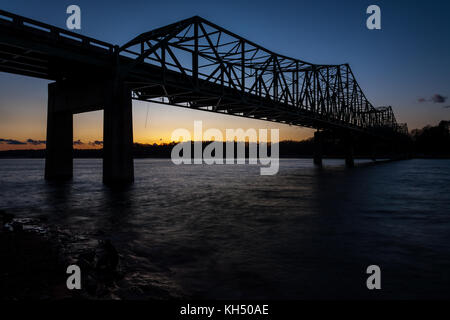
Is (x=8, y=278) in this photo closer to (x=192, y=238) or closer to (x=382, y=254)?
(x=192, y=238)

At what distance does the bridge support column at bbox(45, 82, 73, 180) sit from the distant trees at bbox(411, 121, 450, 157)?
18761 cm

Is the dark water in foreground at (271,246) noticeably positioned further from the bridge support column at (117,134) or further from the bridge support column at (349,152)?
the bridge support column at (349,152)

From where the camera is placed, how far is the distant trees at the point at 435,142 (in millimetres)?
157000

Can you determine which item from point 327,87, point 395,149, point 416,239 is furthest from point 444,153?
point 416,239

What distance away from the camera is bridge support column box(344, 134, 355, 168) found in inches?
2846

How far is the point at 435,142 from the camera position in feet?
530

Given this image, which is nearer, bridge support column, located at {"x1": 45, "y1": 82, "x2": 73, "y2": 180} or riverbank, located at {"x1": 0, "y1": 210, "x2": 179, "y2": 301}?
riverbank, located at {"x1": 0, "y1": 210, "x2": 179, "y2": 301}

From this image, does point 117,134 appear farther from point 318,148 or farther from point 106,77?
point 318,148

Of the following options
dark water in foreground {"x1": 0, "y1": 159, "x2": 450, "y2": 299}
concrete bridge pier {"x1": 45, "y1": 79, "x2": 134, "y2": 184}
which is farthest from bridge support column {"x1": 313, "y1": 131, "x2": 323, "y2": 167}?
dark water in foreground {"x1": 0, "y1": 159, "x2": 450, "y2": 299}

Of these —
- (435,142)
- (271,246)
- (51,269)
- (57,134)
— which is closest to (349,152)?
(57,134)

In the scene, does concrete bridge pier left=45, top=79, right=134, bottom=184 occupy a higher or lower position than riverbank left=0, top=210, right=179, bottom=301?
higher

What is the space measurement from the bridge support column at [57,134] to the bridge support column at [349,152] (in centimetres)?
6397

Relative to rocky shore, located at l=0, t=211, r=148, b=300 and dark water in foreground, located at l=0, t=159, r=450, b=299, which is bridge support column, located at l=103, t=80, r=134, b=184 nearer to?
dark water in foreground, located at l=0, t=159, r=450, b=299
